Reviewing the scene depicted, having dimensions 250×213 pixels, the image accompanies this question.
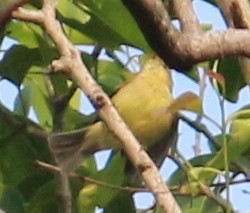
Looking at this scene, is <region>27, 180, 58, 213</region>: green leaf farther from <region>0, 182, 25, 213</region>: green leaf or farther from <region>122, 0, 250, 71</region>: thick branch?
<region>122, 0, 250, 71</region>: thick branch

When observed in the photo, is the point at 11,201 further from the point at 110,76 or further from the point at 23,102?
the point at 110,76

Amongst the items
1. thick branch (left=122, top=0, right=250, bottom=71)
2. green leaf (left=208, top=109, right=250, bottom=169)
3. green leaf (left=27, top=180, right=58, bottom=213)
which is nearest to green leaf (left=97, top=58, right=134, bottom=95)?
green leaf (left=27, top=180, right=58, bottom=213)

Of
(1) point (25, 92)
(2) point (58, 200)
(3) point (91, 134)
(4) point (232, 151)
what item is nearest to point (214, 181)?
(4) point (232, 151)

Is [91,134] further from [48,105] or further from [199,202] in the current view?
[199,202]

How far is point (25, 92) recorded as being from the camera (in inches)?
54.6

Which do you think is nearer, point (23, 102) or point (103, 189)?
point (103, 189)

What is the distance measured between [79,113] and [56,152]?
10 centimetres

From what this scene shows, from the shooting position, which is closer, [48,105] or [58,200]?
[58,200]

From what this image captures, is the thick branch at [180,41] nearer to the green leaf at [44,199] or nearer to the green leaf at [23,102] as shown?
the green leaf at [44,199]

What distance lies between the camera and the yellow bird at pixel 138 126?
127 centimetres

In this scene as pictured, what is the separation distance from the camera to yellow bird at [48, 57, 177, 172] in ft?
4.15

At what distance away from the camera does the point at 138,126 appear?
1.38 m

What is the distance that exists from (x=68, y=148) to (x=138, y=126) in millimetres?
140

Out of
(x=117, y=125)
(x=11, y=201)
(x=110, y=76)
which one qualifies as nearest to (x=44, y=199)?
(x=11, y=201)
